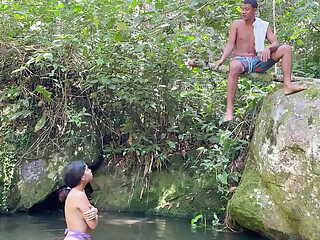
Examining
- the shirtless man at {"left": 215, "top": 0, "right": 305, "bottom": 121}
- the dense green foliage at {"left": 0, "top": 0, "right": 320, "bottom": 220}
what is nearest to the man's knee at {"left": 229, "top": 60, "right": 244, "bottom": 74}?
the shirtless man at {"left": 215, "top": 0, "right": 305, "bottom": 121}

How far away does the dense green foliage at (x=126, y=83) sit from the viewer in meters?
5.86

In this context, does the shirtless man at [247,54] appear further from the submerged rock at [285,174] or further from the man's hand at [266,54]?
the submerged rock at [285,174]

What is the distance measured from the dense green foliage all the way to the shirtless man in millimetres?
979

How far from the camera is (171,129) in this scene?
21.8ft

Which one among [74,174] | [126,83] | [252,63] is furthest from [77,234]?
[126,83]

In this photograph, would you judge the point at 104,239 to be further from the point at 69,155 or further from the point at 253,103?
the point at 253,103

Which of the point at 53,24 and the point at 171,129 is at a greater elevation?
the point at 53,24

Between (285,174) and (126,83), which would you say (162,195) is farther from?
(285,174)

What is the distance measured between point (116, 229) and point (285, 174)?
228 cm

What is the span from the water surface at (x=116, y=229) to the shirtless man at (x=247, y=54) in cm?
155

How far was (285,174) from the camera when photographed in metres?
4.42

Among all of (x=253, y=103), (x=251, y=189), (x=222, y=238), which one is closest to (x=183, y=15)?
(x=253, y=103)

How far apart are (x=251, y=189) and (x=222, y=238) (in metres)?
0.71

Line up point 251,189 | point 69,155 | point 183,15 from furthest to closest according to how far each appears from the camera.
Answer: point 69,155
point 183,15
point 251,189
